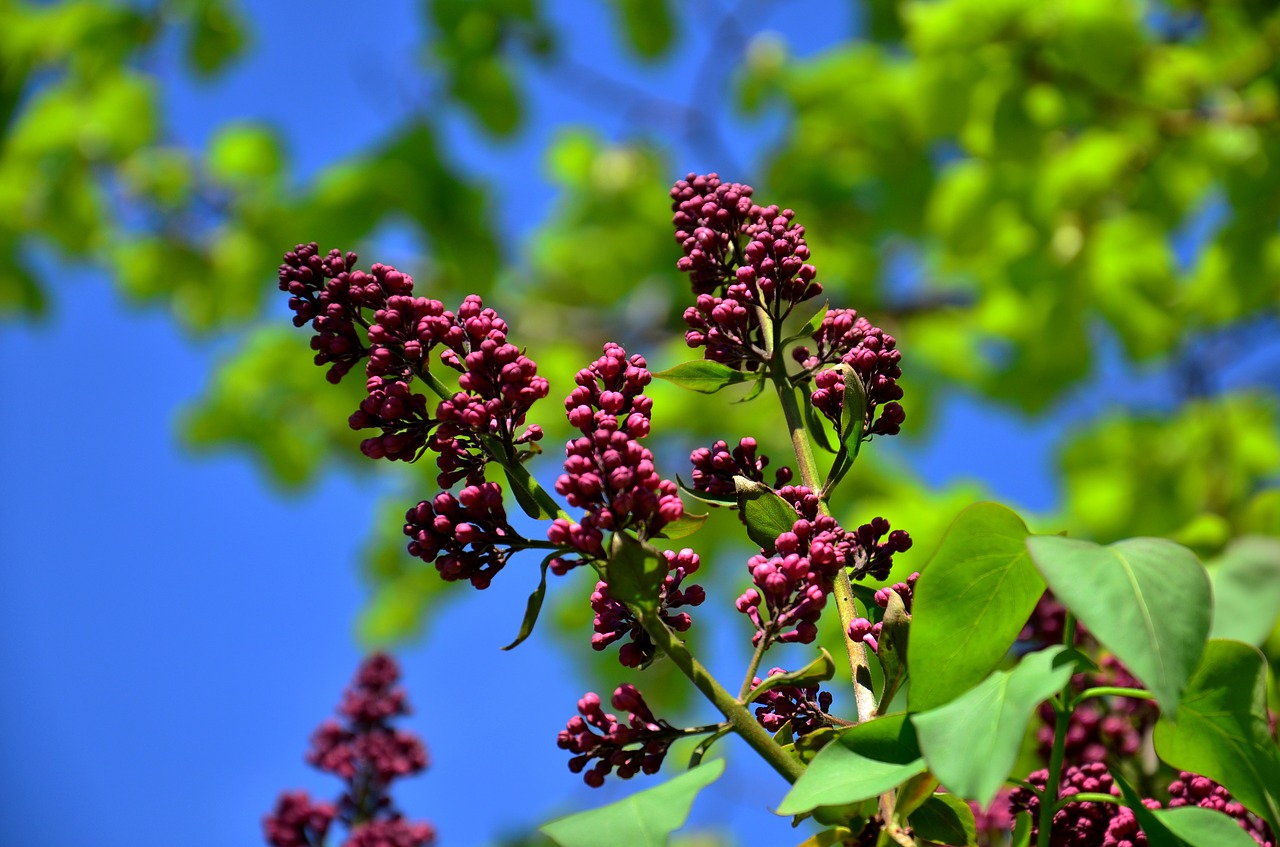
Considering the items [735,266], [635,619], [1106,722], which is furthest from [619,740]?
[1106,722]

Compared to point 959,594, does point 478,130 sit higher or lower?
higher

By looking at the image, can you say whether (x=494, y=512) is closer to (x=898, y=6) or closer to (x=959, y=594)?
(x=959, y=594)

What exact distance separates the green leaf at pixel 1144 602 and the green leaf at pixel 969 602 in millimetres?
39

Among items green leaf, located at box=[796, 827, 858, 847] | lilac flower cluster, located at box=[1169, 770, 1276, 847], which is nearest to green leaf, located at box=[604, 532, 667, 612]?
green leaf, located at box=[796, 827, 858, 847]

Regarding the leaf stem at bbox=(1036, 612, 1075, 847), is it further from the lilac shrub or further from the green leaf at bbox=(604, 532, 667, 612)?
the green leaf at bbox=(604, 532, 667, 612)

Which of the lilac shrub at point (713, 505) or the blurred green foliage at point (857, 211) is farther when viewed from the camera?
the blurred green foliage at point (857, 211)

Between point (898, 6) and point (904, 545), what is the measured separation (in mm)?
3753

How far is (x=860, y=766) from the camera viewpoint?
0.39 m

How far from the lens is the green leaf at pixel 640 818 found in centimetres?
36

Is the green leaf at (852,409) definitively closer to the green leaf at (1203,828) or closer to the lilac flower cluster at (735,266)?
the lilac flower cluster at (735,266)

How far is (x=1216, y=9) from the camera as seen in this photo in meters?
2.76

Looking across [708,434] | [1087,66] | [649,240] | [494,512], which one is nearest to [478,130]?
[649,240]

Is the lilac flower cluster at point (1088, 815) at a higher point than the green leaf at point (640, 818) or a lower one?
higher

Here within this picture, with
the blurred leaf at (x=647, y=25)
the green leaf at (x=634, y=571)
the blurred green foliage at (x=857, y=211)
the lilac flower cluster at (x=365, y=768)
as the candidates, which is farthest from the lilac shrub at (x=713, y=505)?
the blurred leaf at (x=647, y=25)
